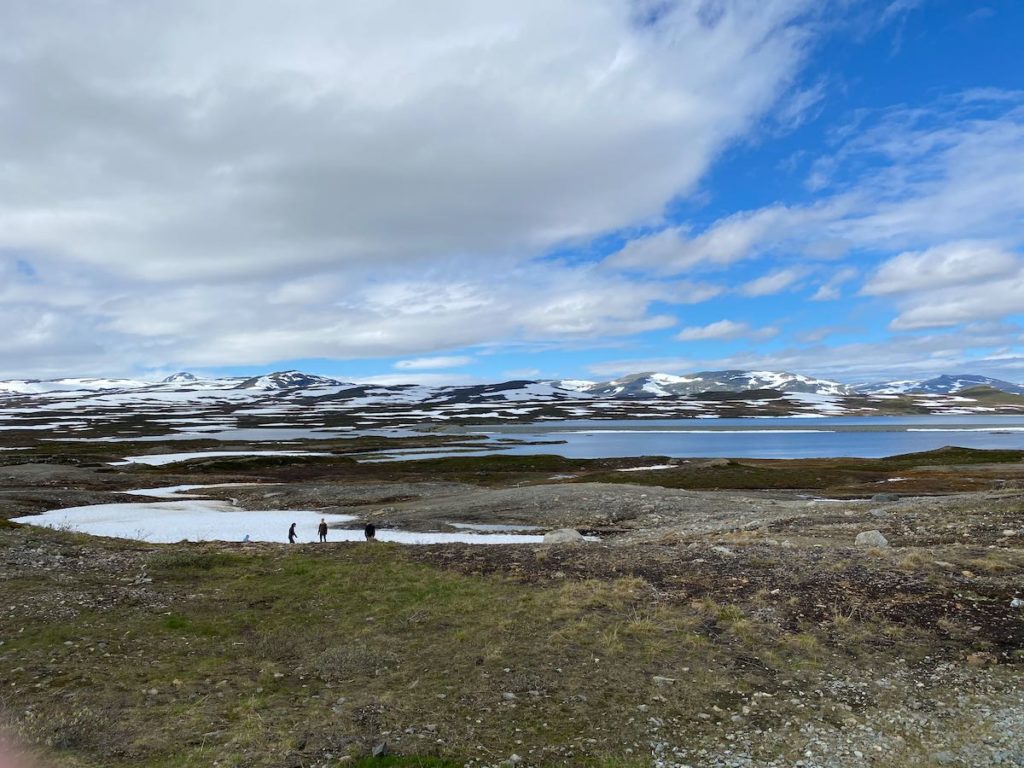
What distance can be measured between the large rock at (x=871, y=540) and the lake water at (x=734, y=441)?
→ 262ft

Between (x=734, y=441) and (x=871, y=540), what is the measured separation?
116m

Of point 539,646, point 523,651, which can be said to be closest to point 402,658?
point 523,651

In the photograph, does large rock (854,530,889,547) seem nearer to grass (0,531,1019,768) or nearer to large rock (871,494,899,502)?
grass (0,531,1019,768)

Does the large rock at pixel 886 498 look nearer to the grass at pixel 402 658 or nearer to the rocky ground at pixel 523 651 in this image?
the rocky ground at pixel 523 651

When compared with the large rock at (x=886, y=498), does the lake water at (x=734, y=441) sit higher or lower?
higher

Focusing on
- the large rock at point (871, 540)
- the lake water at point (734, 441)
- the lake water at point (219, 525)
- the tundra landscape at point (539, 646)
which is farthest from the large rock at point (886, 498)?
the lake water at point (734, 441)

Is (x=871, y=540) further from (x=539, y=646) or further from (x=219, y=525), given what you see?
(x=219, y=525)

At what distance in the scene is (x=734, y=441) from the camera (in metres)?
136

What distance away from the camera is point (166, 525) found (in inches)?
1660

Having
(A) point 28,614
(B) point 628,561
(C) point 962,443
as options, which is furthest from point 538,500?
(C) point 962,443

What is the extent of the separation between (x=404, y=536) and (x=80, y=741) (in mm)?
28679

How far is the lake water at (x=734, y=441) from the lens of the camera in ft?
367

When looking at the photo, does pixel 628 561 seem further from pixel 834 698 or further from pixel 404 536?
pixel 404 536

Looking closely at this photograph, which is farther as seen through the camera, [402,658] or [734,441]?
[734,441]
